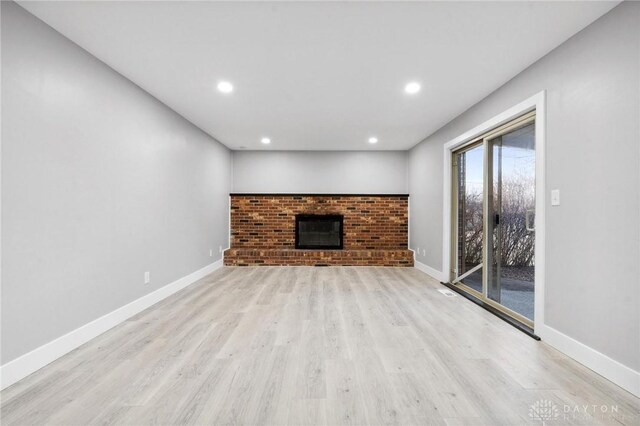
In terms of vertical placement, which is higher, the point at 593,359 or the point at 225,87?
the point at 225,87

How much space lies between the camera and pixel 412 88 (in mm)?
2727

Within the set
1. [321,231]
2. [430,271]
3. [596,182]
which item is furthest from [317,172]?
[596,182]

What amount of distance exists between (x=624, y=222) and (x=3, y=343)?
3690 mm

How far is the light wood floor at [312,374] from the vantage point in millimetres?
1342

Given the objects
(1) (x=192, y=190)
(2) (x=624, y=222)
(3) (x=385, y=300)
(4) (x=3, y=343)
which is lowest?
(3) (x=385, y=300)

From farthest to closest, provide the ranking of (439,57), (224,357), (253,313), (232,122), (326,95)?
1. (232,122)
2. (326,95)
3. (253,313)
4. (439,57)
5. (224,357)

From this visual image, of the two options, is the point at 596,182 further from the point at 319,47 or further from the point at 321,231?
the point at 321,231

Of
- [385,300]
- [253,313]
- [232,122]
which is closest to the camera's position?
[253,313]

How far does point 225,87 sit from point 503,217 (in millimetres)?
3227

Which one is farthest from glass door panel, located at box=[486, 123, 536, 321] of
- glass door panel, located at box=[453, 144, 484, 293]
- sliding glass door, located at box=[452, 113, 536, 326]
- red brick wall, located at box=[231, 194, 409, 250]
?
red brick wall, located at box=[231, 194, 409, 250]

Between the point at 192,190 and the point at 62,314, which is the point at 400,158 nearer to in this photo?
the point at 192,190

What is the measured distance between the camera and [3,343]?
155cm

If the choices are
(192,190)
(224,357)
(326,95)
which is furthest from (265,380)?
(192,190)

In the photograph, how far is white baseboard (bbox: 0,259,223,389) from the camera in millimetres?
1588
